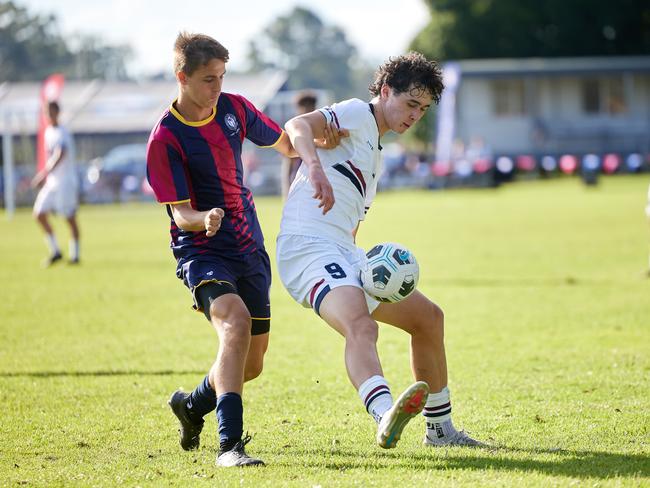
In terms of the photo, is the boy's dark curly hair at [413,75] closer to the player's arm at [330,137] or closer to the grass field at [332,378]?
the player's arm at [330,137]

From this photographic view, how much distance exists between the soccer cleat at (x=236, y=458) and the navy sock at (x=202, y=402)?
44 cm

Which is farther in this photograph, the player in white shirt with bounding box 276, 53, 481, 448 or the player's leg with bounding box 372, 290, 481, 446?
the player's leg with bounding box 372, 290, 481, 446

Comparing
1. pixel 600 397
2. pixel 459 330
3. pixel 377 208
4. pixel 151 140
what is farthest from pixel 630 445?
pixel 377 208

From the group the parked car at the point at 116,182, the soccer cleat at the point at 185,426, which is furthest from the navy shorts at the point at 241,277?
the parked car at the point at 116,182

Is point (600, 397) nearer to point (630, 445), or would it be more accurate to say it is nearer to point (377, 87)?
point (630, 445)

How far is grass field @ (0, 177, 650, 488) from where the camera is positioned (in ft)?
16.7

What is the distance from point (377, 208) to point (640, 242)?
14.0 meters

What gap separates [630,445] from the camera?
5.37 meters

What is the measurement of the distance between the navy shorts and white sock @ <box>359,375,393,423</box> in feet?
3.10

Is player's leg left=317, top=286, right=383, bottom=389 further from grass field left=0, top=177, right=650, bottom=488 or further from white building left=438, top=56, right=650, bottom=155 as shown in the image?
white building left=438, top=56, right=650, bottom=155

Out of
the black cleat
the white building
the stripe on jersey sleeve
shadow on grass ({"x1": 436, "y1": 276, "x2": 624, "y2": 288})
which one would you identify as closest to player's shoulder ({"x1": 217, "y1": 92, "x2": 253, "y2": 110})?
the stripe on jersey sleeve

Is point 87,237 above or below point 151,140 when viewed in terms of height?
below

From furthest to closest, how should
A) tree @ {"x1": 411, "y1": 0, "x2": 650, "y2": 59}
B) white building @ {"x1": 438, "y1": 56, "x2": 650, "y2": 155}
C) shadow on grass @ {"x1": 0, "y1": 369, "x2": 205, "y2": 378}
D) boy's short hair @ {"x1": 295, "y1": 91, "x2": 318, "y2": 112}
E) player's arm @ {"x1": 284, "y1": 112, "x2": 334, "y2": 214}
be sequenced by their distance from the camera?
1. tree @ {"x1": 411, "y1": 0, "x2": 650, "y2": 59}
2. white building @ {"x1": 438, "y1": 56, "x2": 650, "y2": 155}
3. boy's short hair @ {"x1": 295, "y1": 91, "x2": 318, "y2": 112}
4. shadow on grass @ {"x1": 0, "y1": 369, "x2": 205, "y2": 378}
5. player's arm @ {"x1": 284, "y1": 112, "x2": 334, "y2": 214}

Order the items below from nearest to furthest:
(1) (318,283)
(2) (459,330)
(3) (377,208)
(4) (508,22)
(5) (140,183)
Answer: (1) (318,283), (2) (459,330), (3) (377,208), (5) (140,183), (4) (508,22)
